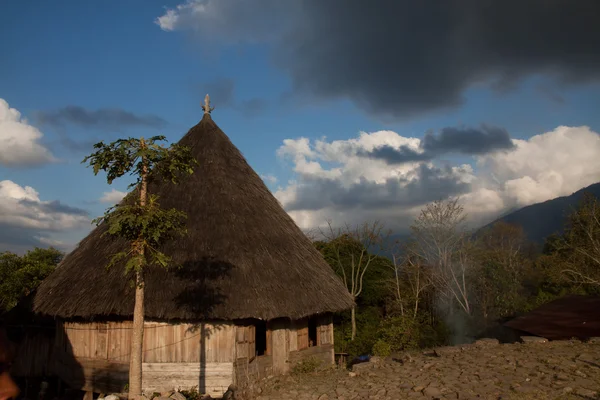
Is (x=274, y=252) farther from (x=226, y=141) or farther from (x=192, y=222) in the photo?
(x=226, y=141)

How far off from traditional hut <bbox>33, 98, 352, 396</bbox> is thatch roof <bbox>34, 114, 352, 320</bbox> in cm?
3

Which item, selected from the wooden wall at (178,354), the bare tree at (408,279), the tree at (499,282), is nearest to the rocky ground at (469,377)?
the wooden wall at (178,354)

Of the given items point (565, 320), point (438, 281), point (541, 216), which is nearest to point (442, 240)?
point (438, 281)

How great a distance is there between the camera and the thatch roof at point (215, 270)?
1065 cm

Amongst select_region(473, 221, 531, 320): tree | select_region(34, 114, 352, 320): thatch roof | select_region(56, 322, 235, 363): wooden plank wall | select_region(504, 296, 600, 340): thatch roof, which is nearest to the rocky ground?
select_region(56, 322, 235, 363): wooden plank wall

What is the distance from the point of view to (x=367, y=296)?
25.7m

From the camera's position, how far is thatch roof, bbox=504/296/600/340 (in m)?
12.9

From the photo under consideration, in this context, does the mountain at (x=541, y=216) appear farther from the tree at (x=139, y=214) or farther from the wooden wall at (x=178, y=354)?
→ the tree at (x=139, y=214)

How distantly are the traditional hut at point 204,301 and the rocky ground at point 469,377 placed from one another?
129 cm

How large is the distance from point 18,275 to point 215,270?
11.9 meters

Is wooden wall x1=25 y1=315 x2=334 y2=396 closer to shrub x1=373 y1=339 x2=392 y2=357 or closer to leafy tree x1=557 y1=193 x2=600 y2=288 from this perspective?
shrub x1=373 y1=339 x2=392 y2=357

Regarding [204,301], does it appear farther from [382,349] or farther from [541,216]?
[541,216]

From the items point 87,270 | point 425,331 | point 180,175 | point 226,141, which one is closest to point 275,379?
point 87,270

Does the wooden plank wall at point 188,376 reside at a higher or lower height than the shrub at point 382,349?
higher
